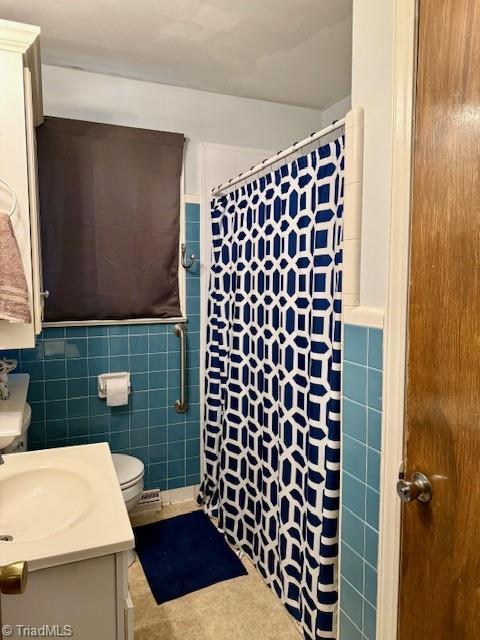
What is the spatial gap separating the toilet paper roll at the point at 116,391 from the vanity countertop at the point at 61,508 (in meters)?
0.82

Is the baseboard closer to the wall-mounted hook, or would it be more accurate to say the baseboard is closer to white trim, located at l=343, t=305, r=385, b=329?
the wall-mounted hook

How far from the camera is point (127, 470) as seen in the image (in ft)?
7.30

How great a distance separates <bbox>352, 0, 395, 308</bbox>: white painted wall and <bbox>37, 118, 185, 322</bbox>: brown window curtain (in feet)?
4.65

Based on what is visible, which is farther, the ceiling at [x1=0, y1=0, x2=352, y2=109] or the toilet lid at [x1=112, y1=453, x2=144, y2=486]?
the toilet lid at [x1=112, y1=453, x2=144, y2=486]

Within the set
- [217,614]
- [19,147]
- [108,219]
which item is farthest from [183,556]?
[19,147]

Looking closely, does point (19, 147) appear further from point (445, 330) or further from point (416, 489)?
point (416, 489)

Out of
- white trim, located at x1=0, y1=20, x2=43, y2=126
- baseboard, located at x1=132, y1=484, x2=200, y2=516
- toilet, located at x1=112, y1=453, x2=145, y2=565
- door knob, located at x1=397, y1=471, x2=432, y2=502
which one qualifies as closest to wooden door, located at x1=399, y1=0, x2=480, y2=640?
door knob, located at x1=397, y1=471, x2=432, y2=502

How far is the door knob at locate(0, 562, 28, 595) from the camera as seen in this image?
593 millimetres

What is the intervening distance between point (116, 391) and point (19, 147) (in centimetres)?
140

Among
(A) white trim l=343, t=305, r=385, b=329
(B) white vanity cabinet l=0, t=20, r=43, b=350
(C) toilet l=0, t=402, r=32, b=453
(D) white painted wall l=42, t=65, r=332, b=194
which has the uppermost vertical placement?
(D) white painted wall l=42, t=65, r=332, b=194

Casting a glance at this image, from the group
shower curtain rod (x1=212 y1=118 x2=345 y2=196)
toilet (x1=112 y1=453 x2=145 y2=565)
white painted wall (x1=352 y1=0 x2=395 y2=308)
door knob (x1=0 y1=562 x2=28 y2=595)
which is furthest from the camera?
toilet (x1=112 y1=453 x2=145 y2=565)

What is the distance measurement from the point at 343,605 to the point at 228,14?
2373 mm

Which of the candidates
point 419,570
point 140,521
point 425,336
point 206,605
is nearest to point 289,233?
point 425,336

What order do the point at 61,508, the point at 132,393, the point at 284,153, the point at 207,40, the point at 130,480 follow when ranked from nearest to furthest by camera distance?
the point at 61,508
the point at 284,153
the point at 207,40
the point at 130,480
the point at 132,393
